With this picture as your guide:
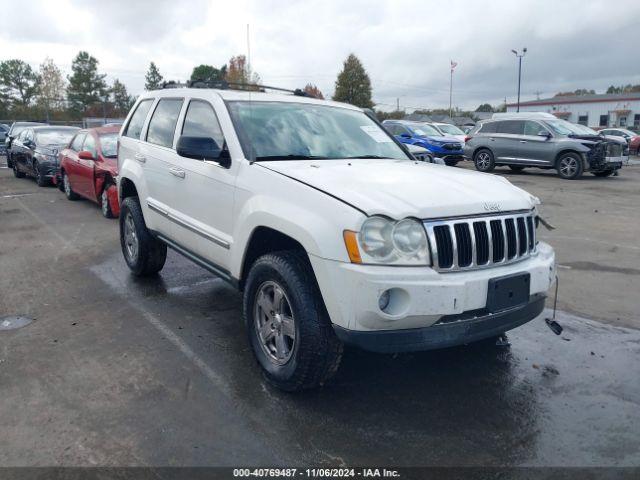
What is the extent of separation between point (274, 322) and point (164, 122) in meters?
2.71

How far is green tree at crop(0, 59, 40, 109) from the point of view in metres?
75.6

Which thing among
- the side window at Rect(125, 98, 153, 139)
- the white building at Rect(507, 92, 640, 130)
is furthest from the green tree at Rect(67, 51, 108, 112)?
the side window at Rect(125, 98, 153, 139)

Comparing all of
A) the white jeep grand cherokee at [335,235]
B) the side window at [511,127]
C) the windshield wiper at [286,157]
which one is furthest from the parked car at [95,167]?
the side window at [511,127]

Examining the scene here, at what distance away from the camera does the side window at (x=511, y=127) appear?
17553 millimetres

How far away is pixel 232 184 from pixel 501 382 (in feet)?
7.68

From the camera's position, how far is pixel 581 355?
13.8 feet

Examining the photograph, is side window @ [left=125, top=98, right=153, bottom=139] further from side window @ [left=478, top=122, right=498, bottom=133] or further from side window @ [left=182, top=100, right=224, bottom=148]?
side window @ [left=478, top=122, right=498, bottom=133]

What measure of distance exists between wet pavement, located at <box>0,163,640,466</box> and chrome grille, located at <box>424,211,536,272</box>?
95cm

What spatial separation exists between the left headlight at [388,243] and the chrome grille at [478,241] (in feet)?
0.20

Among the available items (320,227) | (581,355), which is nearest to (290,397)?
(320,227)

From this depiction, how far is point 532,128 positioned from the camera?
17219 millimetres

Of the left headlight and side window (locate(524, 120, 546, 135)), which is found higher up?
side window (locate(524, 120, 546, 135))

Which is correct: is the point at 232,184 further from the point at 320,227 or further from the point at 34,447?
the point at 34,447

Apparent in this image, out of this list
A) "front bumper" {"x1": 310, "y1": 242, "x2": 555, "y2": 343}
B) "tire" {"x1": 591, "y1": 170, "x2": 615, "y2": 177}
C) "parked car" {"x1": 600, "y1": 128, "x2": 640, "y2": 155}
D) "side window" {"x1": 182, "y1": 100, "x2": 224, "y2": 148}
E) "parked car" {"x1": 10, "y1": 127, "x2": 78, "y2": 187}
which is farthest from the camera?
"parked car" {"x1": 600, "y1": 128, "x2": 640, "y2": 155}
